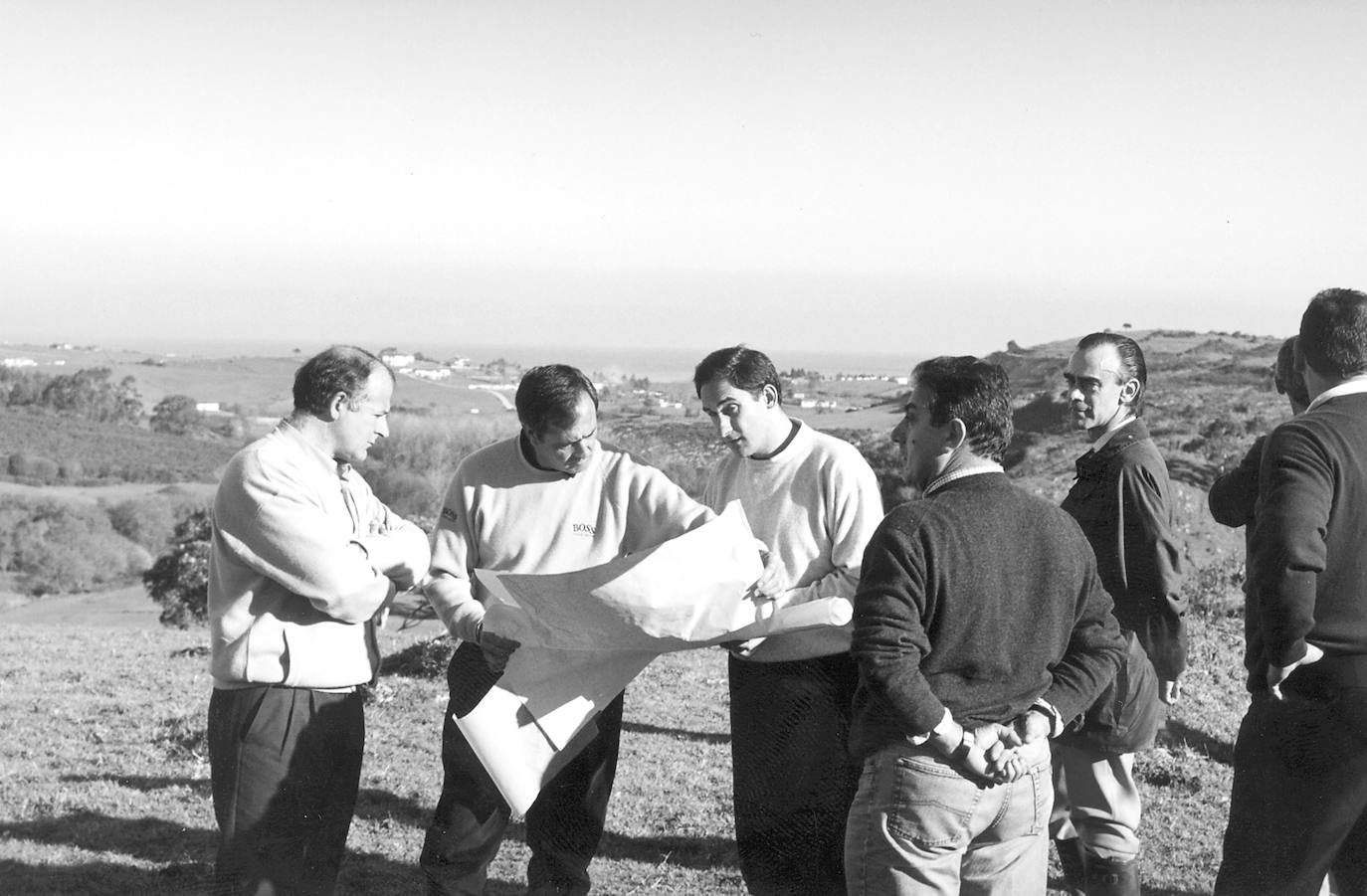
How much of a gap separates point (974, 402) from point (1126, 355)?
5.80 ft

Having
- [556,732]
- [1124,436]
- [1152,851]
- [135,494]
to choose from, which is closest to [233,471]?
[556,732]

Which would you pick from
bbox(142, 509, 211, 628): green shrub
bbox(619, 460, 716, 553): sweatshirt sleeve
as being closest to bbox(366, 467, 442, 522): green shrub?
bbox(142, 509, 211, 628): green shrub

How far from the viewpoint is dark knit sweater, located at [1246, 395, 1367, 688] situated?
3148mm

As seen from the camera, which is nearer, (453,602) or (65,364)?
(453,602)

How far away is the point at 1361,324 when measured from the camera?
3277 millimetres

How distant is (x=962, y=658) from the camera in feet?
9.15

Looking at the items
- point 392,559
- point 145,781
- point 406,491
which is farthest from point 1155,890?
point 406,491

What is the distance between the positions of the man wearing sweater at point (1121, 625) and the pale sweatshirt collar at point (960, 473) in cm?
132

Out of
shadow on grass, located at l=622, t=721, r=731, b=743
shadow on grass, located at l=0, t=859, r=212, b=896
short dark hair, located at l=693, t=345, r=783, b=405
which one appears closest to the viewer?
short dark hair, located at l=693, t=345, r=783, b=405

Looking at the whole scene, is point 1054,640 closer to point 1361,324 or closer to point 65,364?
point 1361,324

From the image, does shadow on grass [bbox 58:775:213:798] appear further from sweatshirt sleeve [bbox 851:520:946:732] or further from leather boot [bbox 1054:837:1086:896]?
sweatshirt sleeve [bbox 851:520:946:732]

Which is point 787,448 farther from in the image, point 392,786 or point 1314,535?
point 392,786

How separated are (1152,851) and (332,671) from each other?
12.2 ft

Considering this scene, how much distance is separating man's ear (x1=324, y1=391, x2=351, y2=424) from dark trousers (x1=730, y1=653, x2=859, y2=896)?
143 cm
